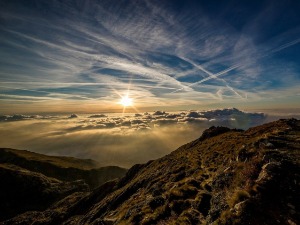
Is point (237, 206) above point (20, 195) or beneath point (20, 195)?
above

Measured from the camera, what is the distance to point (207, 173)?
38.5 m

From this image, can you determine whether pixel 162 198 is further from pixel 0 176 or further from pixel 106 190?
pixel 0 176

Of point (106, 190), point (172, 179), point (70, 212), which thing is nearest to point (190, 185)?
point (172, 179)

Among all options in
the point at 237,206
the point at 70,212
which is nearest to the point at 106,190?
the point at 70,212

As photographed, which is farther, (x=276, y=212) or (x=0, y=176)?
(x=0, y=176)

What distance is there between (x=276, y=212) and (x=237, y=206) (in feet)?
9.43

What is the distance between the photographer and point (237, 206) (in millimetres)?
16844

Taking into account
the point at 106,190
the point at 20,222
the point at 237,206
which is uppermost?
the point at 237,206

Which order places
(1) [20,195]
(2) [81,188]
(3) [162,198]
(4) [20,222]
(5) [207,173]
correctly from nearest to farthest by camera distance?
(3) [162,198], (5) [207,173], (4) [20,222], (1) [20,195], (2) [81,188]

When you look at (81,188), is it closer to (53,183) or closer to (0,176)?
(53,183)

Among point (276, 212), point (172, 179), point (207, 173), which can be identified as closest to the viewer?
point (276, 212)

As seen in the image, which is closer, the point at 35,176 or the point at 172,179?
the point at 172,179

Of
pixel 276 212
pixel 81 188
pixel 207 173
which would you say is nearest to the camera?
pixel 276 212

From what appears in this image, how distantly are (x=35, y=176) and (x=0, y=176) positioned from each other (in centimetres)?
2696
